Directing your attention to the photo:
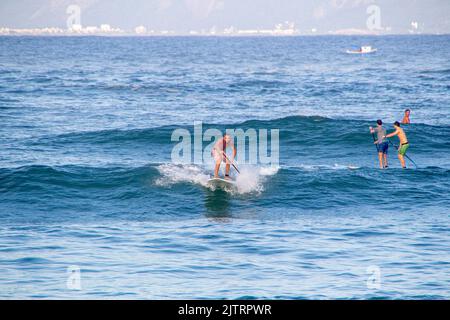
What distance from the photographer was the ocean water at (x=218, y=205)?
13.6 metres

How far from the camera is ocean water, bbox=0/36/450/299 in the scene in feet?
44.6

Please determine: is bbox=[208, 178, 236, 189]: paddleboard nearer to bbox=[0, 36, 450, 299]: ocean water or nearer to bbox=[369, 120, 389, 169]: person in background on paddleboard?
bbox=[0, 36, 450, 299]: ocean water

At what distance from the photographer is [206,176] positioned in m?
24.9

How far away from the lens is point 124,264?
47.6ft


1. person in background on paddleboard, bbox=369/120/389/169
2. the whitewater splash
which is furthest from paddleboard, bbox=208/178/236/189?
person in background on paddleboard, bbox=369/120/389/169

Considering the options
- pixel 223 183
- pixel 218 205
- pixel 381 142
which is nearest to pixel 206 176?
pixel 223 183

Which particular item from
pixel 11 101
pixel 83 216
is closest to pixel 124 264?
pixel 83 216

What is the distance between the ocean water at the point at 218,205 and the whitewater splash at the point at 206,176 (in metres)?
0.09

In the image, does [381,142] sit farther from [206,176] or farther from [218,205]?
[218,205]

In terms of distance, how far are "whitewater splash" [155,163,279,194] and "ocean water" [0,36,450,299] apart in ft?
0.29

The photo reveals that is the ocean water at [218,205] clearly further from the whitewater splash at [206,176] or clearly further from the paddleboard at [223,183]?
the paddleboard at [223,183]

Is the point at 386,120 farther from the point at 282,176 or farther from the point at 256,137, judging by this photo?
the point at 282,176

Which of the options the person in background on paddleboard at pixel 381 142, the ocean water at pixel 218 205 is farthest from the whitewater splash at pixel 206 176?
the person in background on paddleboard at pixel 381 142

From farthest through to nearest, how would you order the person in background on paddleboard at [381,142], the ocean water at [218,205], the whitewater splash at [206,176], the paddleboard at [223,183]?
the person in background on paddleboard at [381,142]
the whitewater splash at [206,176]
the paddleboard at [223,183]
the ocean water at [218,205]
